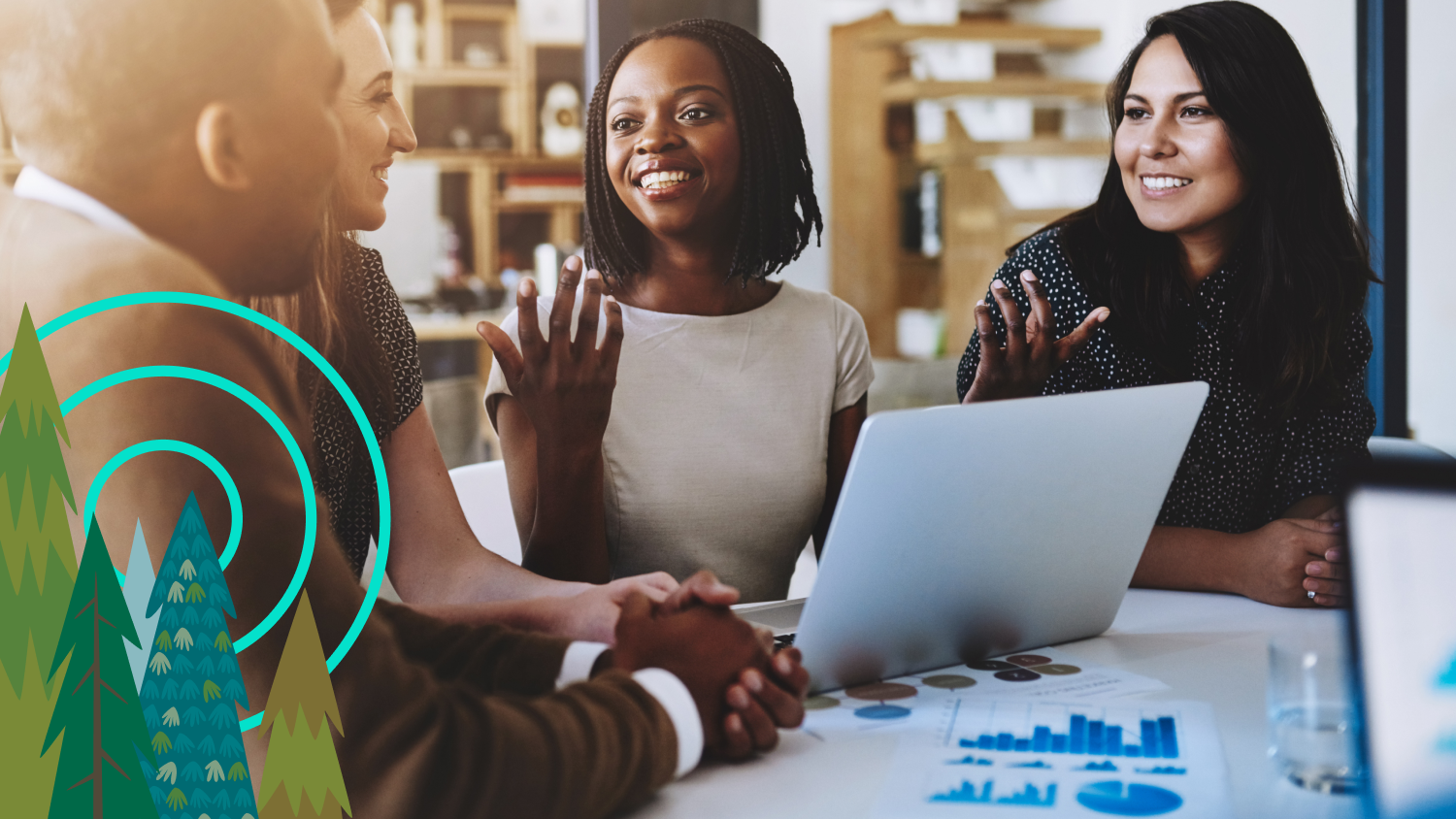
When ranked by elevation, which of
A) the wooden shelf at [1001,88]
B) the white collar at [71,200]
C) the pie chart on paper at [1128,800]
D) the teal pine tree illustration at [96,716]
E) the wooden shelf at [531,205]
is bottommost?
the pie chart on paper at [1128,800]

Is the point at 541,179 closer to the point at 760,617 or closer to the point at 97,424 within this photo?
the point at 760,617

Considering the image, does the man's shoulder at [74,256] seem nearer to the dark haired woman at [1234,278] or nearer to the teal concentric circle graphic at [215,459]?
the teal concentric circle graphic at [215,459]

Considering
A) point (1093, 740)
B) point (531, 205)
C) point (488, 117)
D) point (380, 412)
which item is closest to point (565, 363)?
point (380, 412)

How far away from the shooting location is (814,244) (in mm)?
1601

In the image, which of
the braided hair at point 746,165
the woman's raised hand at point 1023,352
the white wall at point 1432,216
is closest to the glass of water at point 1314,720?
the woman's raised hand at point 1023,352

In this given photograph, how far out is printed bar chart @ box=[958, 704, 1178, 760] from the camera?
0.73 meters

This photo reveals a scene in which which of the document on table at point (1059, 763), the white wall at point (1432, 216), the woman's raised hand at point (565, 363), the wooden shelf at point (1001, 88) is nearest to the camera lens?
the document on table at point (1059, 763)

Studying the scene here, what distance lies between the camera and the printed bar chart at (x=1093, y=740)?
2.40 feet

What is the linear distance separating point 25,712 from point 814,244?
1180mm

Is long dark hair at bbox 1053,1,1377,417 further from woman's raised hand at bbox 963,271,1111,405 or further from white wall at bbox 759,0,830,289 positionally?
white wall at bbox 759,0,830,289

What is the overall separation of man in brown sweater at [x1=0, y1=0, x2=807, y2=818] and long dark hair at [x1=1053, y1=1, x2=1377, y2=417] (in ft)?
3.29

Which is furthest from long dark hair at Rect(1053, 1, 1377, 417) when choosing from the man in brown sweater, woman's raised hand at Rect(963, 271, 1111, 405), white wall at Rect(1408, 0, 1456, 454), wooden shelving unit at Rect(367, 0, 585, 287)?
wooden shelving unit at Rect(367, 0, 585, 287)

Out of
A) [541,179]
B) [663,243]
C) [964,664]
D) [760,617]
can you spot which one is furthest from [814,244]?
[541,179]

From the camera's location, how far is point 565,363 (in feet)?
3.44
